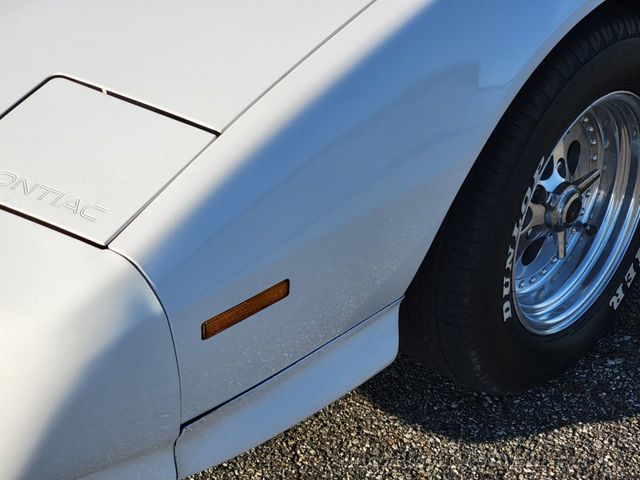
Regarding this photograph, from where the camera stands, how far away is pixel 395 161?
206 centimetres

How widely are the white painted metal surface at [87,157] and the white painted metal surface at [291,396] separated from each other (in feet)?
1.49

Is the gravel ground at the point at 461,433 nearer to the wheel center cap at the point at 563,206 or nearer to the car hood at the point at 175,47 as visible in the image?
the wheel center cap at the point at 563,206

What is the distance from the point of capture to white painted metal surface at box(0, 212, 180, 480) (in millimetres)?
1753

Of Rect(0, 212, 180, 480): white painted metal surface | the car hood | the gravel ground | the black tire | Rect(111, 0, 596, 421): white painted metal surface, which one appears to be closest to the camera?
Rect(0, 212, 180, 480): white painted metal surface

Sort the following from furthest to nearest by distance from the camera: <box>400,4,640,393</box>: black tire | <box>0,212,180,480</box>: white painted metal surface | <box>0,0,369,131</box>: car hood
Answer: <box>400,4,640,393</box>: black tire, <box>0,0,369,131</box>: car hood, <box>0,212,180,480</box>: white painted metal surface

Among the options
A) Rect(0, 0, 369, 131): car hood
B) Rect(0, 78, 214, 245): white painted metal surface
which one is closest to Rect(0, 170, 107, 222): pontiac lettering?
Rect(0, 78, 214, 245): white painted metal surface

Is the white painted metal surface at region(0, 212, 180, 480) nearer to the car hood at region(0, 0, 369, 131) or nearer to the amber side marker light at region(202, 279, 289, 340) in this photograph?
the amber side marker light at region(202, 279, 289, 340)

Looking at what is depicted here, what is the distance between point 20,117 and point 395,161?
72cm

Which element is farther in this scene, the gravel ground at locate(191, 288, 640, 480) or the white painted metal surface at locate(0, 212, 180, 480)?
the gravel ground at locate(191, 288, 640, 480)

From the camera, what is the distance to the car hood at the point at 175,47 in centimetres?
198

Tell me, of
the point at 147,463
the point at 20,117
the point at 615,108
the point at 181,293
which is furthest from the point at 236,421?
the point at 615,108

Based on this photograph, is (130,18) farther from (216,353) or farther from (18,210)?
(216,353)

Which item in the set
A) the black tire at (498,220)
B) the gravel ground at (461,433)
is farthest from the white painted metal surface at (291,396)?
the gravel ground at (461,433)

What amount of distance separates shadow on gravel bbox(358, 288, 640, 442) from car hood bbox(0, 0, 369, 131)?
3.74ft
